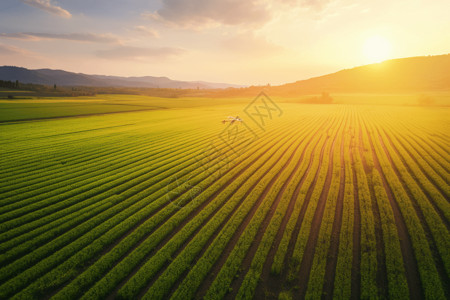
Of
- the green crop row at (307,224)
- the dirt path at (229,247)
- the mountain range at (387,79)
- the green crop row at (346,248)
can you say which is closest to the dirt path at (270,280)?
the green crop row at (307,224)

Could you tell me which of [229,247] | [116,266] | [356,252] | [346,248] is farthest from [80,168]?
[356,252]

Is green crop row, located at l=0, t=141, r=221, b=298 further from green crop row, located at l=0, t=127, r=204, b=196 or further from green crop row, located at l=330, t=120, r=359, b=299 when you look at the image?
green crop row, located at l=330, t=120, r=359, b=299

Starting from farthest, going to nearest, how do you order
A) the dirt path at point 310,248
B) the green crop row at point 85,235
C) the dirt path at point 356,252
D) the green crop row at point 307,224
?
1. the green crop row at point 307,224
2. the green crop row at point 85,235
3. the dirt path at point 310,248
4. the dirt path at point 356,252

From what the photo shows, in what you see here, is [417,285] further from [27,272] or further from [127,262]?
[27,272]

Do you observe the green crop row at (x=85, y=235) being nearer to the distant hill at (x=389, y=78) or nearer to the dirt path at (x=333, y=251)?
the dirt path at (x=333, y=251)

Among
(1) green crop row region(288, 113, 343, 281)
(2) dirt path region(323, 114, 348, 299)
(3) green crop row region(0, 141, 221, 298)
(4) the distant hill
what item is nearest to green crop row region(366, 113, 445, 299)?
(2) dirt path region(323, 114, 348, 299)

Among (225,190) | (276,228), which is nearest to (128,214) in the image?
(225,190)

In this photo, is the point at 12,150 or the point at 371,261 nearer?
the point at 371,261
